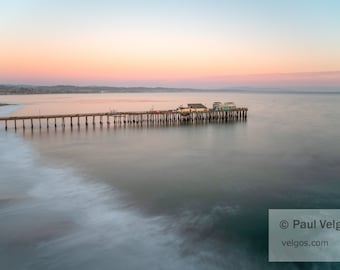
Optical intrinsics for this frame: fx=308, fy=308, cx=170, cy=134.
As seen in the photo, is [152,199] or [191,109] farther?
[191,109]

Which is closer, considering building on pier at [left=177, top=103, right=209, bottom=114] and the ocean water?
the ocean water

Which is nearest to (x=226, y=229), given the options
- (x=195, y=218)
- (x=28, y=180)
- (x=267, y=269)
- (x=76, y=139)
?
(x=195, y=218)

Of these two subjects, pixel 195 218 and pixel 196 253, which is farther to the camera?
pixel 195 218

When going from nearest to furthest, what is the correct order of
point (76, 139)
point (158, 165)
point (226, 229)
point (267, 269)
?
point (267, 269) < point (226, 229) < point (158, 165) < point (76, 139)

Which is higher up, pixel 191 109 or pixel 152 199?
pixel 191 109

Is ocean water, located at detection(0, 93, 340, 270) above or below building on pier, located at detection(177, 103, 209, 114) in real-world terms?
below

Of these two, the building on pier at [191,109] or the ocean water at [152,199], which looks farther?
the building on pier at [191,109]

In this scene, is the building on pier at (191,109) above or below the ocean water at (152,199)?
above

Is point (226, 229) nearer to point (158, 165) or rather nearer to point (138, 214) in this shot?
point (138, 214)
